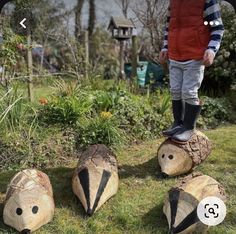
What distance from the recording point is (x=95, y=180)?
10.8ft

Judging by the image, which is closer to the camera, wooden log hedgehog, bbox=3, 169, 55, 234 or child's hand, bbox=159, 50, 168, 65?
wooden log hedgehog, bbox=3, 169, 55, 234

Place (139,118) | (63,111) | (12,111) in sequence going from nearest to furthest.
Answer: (12,111), (63,111), (139,118)

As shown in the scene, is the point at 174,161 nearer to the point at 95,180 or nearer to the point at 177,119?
the point at 177,119

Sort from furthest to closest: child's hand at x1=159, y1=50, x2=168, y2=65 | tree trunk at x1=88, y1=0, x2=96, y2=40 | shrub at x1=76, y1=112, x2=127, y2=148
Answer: tree trunk at x1=88, y1=0, x2=96, y2=40 < shrub at x1=76, y1=112, x2=127, y2=148 < child's hand at x1=159, y1=50, x2=168, y2=65

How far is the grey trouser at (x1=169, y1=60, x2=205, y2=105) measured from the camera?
358 centimetres

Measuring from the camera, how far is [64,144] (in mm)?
4434

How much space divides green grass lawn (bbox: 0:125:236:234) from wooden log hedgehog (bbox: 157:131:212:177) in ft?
0.40

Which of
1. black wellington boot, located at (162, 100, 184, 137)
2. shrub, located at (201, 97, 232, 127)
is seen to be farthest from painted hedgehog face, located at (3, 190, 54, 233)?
shrub, located at (201, 97, 232, 127)

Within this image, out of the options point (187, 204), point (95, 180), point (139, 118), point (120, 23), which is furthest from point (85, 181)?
point (120, 23)

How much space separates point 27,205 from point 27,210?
0.04 metres

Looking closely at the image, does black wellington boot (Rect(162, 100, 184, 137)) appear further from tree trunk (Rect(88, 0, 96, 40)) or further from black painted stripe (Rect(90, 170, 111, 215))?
tree trunk (Rect(88, 0, 96, 40))

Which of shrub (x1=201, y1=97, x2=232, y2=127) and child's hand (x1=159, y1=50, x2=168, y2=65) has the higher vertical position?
child's hand (x1=159, y1=50, x2=168, y2=65)

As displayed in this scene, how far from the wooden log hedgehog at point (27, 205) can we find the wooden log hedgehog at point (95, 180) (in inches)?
11.2

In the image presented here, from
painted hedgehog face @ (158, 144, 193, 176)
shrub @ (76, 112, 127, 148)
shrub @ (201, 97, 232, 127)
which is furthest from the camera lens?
shrub @ (201, 97, 232, 127)
